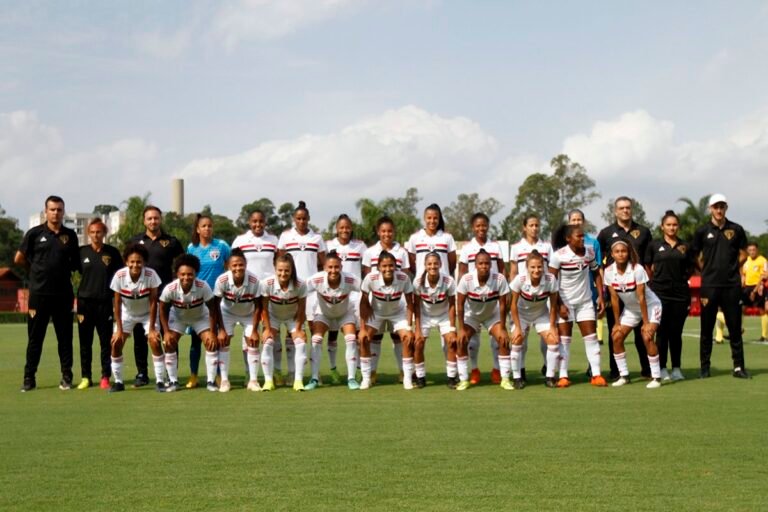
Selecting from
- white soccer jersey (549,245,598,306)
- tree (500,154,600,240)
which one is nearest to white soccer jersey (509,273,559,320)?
white soccer jersey (549,245,598,306)

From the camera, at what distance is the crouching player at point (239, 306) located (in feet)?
32.9

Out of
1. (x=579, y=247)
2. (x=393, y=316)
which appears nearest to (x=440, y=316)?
(x=393, y=316)

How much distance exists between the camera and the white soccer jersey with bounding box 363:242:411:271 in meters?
10.7

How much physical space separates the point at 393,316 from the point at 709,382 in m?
3.82

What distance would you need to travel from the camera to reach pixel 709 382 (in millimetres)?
10289

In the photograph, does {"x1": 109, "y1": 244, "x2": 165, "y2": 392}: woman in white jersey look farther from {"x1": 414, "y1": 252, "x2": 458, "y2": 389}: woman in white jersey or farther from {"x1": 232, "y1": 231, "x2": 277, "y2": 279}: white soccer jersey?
{"x1": 414, "y1": 252, "x2": 458, "y2": 389}: woman in white jersey

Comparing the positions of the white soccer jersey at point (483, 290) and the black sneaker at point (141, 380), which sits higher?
the white soccer jersey at point (483, 290)

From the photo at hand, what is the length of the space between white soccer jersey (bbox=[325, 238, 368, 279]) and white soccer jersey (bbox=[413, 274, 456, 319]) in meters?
1.22

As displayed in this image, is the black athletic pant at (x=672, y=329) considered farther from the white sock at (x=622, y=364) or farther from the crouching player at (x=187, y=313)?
the crouching player at (x=187, y=313)

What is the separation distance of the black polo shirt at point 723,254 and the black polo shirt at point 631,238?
824 millimetres

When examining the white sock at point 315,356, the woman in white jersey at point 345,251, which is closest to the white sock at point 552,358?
the woman in white jersey at point 345,251

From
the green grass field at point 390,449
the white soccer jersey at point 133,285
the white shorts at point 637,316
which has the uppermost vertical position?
the white soccer jersey at point 133,285

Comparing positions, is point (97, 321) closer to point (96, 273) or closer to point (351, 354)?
point (96, 273)

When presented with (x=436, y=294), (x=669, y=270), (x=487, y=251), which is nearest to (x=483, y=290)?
(x=436, y=294)
